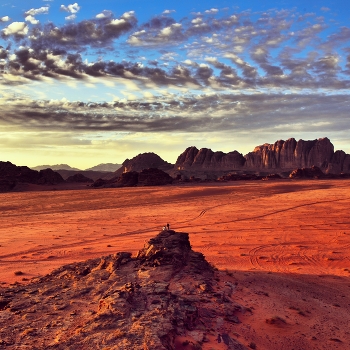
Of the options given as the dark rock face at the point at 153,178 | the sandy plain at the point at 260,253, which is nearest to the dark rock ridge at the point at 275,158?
the dark rock face at the point at 153,178

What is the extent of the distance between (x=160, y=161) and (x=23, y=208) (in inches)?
3661

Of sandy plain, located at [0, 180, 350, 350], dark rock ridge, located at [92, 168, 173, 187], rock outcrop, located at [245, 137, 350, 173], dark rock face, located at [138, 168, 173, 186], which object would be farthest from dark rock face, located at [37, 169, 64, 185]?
rock outcrop, located at [245, 137, 350, 173]

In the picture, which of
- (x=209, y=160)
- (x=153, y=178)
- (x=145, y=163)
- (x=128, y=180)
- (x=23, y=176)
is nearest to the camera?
(x=153, y=178)

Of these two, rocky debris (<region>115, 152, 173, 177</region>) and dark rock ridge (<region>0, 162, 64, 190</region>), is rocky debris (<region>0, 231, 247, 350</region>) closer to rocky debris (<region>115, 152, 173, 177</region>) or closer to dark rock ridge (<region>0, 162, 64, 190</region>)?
dark rock ridge (<region>0, 162, 64, 190</region>)

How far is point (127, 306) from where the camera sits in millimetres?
6027

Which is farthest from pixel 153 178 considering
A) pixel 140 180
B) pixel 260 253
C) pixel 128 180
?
pixel 260 253

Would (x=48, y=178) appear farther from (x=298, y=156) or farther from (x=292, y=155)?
(x=298, y=156)

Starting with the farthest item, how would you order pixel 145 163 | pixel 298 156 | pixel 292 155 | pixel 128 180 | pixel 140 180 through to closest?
pixel 292 155, pixel 298 156, pixel 145 163, pixel 128 180, pixel 140 180

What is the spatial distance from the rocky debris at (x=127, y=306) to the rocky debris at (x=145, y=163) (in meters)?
107

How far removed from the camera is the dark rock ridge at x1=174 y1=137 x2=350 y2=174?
384ft

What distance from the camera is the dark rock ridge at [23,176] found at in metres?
65.2

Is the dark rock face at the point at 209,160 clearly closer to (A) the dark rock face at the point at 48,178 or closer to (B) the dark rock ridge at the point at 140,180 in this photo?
(B) the dark rock ridge at the point at 140,180

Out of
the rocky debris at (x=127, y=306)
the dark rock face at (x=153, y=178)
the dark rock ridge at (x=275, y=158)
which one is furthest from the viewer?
the dark rock ridge at (x=275, y=158)

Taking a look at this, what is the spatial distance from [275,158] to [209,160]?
2447 cm
